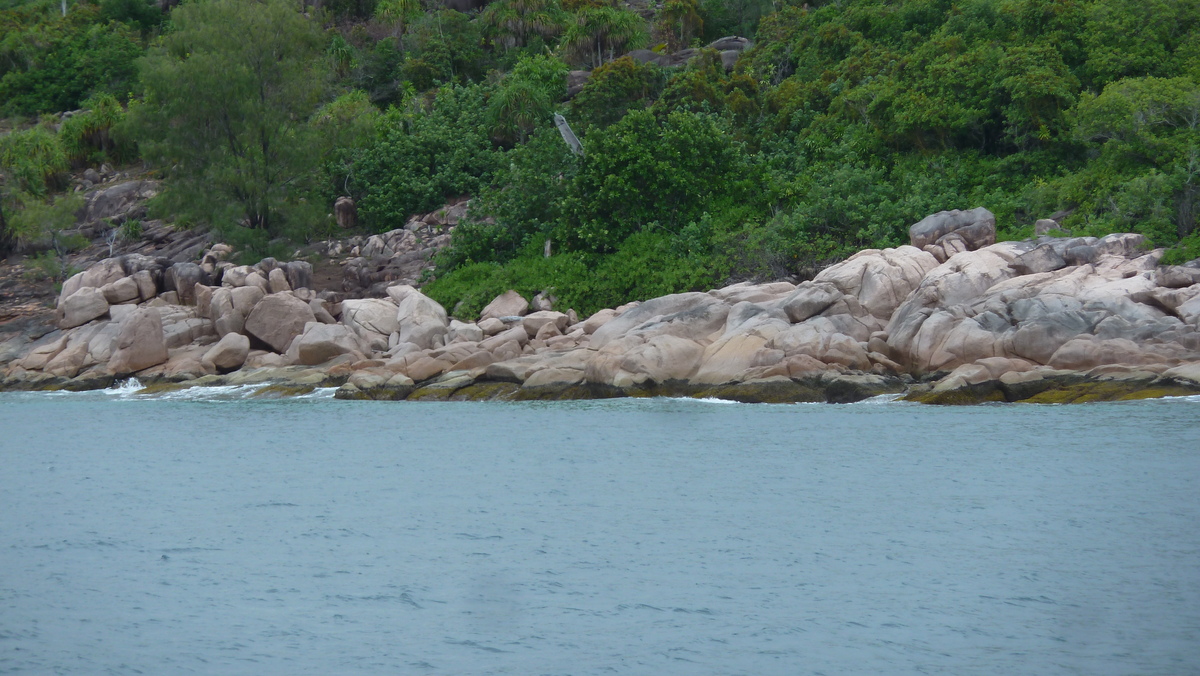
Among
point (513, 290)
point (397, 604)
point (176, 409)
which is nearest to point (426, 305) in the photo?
point (513, 290)

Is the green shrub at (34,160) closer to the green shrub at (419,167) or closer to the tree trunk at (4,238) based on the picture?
the tree trunk at (4,238)

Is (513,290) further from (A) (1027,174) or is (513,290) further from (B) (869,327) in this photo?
(A) (1027,174)

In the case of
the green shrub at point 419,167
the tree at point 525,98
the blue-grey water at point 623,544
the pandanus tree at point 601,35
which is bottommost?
the blue-grey water at point 623,544

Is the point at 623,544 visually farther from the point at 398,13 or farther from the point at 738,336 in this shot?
the point at 398,13

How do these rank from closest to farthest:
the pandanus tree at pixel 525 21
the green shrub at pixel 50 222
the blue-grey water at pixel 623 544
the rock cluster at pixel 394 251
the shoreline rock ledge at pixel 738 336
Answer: the blue-grey water at pixel 623 544, the shoreline rock ledge at pixel 738 336, the rock cluster at pixel 394 251, the green shrub at pixel 50 222, the pandanus tree at pixel 525 21

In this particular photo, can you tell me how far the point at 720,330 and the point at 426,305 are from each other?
10562 mm

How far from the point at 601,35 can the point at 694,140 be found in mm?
17120

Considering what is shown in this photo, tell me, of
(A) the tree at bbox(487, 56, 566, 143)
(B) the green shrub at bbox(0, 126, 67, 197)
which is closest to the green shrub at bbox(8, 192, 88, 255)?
(B) the green shrub at bbox(0, 126, 67, 197)

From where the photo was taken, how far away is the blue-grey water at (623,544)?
38.4ft

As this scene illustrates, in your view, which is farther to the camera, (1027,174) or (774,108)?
(774,108)

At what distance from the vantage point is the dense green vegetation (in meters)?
35.1

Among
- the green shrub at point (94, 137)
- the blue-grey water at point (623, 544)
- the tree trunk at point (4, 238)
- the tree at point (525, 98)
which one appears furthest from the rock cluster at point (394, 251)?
the green shrub at point (94, 137)

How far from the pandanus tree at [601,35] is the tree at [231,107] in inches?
582

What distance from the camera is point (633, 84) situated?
4600 centimetres
